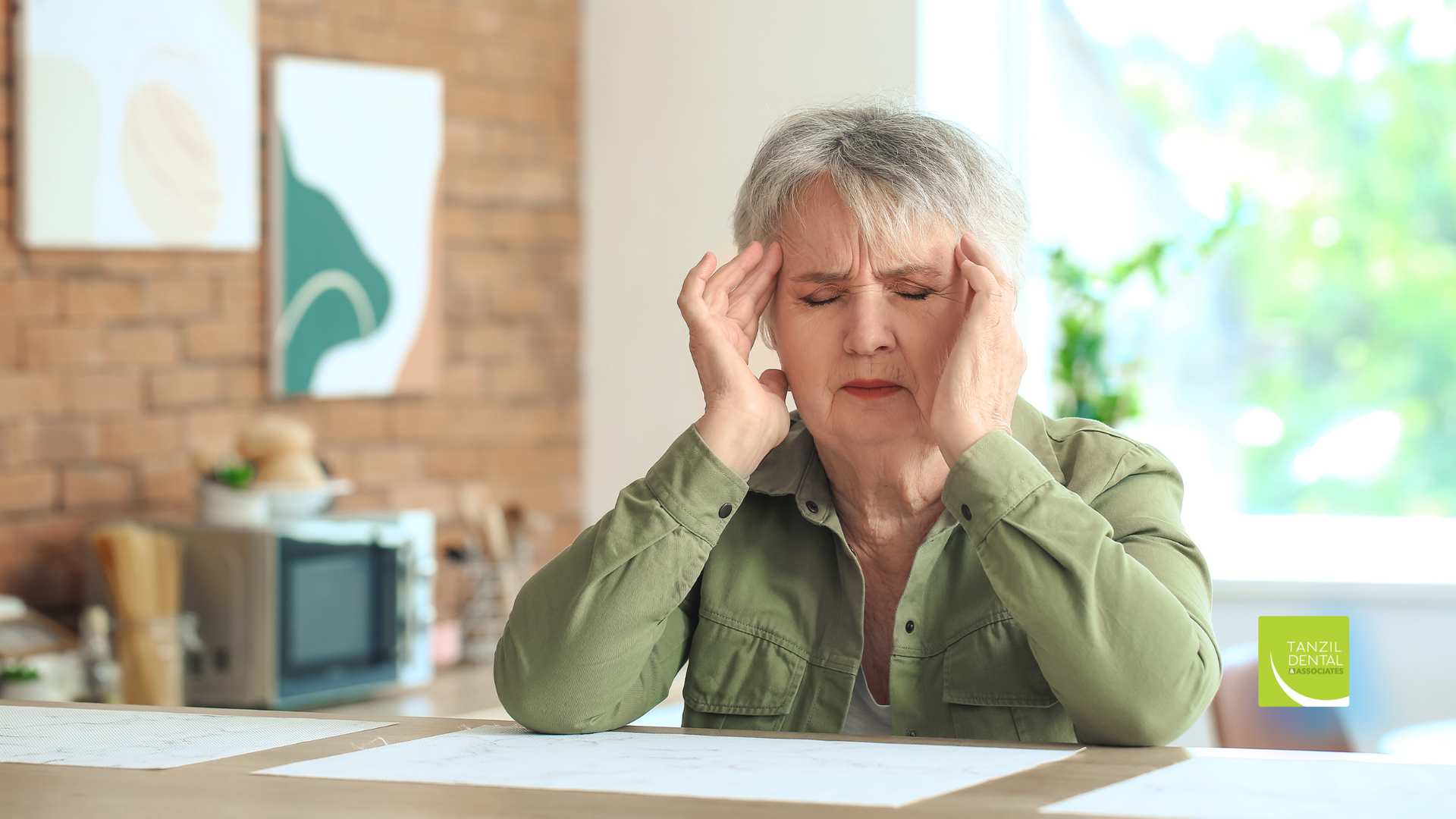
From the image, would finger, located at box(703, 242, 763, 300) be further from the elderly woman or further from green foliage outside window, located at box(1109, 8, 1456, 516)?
green foliage outside window, located at box(1109, 8, 1456, 516)

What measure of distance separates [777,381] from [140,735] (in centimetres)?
69

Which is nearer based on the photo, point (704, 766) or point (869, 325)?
point (704, 766)

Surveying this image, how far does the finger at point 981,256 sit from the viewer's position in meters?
1.37

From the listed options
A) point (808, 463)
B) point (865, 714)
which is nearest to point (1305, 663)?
point (865, 714)

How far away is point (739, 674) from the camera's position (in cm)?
142

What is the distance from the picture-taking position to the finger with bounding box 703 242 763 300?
1.46m

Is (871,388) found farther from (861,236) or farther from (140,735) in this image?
(140,735)

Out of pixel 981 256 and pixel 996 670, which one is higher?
pixel 981 256

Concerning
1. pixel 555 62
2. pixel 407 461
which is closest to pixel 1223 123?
pixel 555 62

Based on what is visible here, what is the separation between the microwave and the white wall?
106cm

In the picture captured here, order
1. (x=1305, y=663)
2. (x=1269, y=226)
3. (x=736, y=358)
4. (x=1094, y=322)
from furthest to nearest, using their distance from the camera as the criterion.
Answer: (x=1269, y=226), (x=1094, y=322), (x=736, y=358), (x=1305, y=663)

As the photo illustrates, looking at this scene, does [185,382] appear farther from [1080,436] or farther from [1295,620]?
[1295,620]

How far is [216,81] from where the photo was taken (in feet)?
10.0

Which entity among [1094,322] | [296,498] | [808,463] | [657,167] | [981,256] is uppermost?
[657,167]
